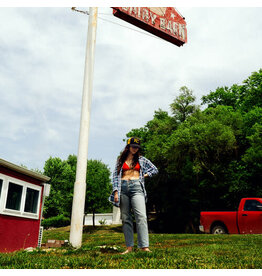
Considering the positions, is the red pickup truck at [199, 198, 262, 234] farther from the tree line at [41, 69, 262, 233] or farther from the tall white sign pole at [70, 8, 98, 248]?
the tall white sign pole at [70, 8, 98, 248]

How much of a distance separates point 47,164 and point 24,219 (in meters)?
44.6

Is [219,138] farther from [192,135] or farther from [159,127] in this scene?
[159,127]

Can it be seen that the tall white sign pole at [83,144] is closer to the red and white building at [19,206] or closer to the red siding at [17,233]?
the red and white building at [19,206]

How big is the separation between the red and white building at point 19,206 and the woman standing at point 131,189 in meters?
5.79

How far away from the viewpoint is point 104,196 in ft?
102

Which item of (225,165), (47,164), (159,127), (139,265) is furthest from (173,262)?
(47,164)

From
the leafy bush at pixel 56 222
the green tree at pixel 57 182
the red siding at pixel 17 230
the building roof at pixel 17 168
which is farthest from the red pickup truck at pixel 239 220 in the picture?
the green tree at pixel 57 182

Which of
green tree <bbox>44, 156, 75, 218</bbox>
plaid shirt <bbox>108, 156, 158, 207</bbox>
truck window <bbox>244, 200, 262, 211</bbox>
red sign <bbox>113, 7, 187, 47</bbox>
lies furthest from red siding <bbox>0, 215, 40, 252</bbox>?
green tree <bbox>44, 156, 75, 218</bbox>

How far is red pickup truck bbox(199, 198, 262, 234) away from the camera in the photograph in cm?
1367

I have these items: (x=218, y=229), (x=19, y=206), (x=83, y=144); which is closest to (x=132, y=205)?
(x=83, y=144)

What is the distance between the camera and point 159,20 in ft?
35.8

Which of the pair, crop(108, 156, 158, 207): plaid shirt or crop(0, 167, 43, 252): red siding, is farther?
crop(0, 167, 43, 252): red siding

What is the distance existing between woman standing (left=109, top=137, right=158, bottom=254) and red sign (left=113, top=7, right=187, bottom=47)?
6.28 metres

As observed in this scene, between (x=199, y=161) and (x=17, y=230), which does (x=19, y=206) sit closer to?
(x=17, y=230)
